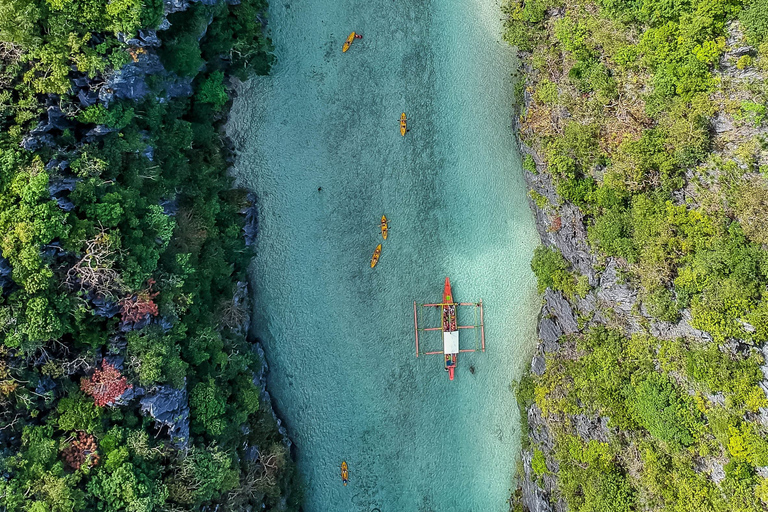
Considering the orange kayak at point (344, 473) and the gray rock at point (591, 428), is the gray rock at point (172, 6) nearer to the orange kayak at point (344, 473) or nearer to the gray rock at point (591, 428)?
the orange kayak at point (344, 473)

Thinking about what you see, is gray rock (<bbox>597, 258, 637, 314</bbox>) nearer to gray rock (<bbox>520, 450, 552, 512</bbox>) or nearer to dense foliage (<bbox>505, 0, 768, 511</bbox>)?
dense foliage (<bbox>505, 0, 768, 511</bbox>)

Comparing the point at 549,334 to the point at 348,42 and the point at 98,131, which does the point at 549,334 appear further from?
the point at 98,131

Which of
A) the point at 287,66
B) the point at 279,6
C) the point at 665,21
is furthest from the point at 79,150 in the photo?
the point at 665,21

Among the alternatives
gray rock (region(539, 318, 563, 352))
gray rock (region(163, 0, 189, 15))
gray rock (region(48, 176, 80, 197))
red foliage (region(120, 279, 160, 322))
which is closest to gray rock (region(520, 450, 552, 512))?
gray rock (region(539, 318, 563, 352))

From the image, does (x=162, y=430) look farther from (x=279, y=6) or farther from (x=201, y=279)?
(x=279, y=6)

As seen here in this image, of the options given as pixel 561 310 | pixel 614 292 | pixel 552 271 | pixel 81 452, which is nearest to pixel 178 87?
pixel 81 452

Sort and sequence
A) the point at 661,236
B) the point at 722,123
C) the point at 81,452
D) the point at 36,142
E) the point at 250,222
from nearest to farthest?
the point at 36,142, the point at 81,452, the point at 722,123, the point at 661,236, the point at 250,222
